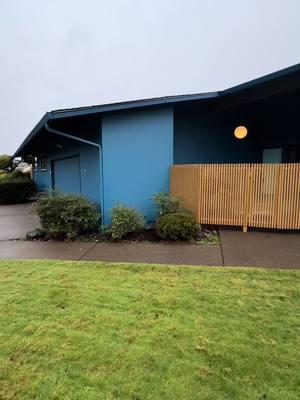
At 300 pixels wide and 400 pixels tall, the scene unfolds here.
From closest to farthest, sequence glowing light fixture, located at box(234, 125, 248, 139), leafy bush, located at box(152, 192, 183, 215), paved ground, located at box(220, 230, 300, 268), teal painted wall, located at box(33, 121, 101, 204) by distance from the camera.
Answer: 1. paved ground, located at box(220, 230, 300, 268)
2. leafy bush, located at box(152, 192, 183, 215)
3. teal painted wall, located at box(33, 121, 101, 204)
4. glowing light fixture, located at box(234, 125, 248, 139)

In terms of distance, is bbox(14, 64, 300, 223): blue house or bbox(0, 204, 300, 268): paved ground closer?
bbox(0, 204, 300, 268): paved ground

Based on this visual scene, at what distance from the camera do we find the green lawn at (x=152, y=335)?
6.70ft

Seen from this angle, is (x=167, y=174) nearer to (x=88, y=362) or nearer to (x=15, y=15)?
(x=88, y=362)

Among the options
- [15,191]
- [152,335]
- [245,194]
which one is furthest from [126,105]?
[15,191]

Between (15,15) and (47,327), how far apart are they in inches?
644

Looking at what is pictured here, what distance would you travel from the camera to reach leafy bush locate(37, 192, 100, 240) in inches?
255

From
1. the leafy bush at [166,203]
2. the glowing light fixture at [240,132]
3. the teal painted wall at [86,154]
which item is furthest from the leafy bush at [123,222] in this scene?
the glowing light fixture at [240,132]

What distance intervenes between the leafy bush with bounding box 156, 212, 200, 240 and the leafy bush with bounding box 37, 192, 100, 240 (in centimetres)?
187

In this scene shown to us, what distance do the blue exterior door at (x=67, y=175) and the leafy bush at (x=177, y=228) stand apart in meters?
4.45

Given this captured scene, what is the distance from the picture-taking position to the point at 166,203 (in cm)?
691

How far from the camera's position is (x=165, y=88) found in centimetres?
2827

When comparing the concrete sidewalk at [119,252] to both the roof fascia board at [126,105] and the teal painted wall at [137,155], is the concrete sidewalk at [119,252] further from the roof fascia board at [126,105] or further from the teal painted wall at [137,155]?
the roof fascia board at [126,105]

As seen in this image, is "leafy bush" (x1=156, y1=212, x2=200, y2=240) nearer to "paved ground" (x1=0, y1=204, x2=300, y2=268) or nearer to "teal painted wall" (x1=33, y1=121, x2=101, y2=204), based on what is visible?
"paved ground" (x1=0, y1=204, x2=300, y2=268)

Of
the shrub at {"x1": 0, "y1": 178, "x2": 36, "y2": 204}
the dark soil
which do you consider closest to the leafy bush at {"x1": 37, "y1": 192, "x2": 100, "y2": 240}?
the dark soil
